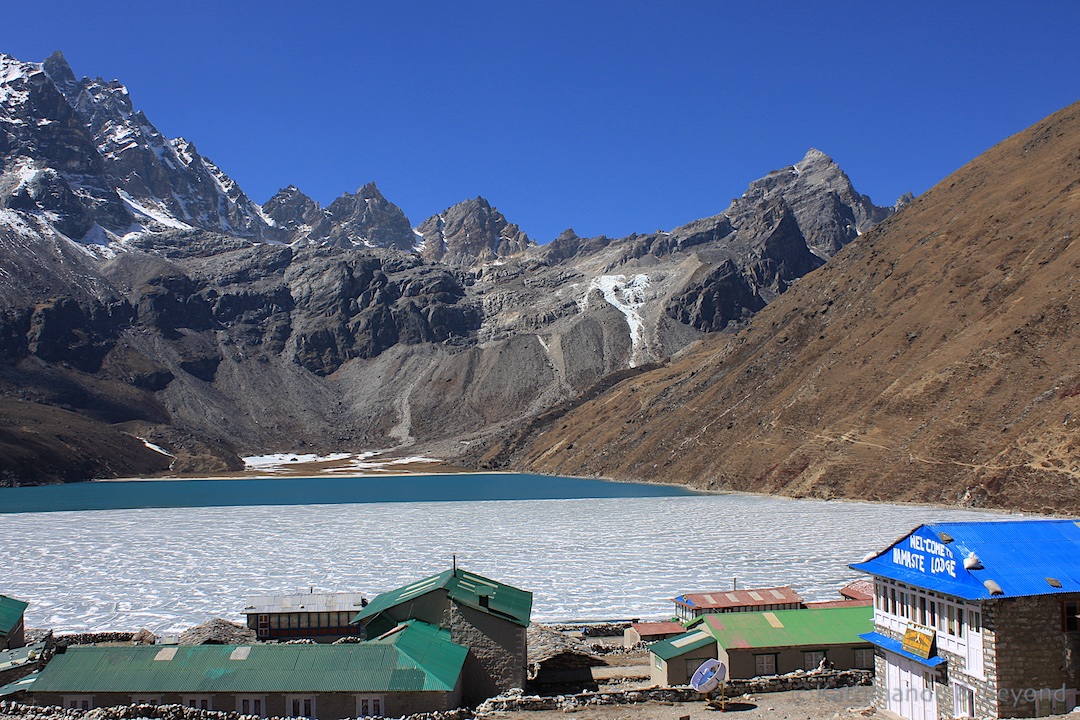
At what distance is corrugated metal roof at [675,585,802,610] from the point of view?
117 feet

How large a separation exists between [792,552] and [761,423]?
70.0m

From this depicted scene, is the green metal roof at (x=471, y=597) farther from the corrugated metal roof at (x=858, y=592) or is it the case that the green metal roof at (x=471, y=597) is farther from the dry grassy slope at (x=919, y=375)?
the dry grassy slope at (x=919, y=375)

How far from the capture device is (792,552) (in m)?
58.4

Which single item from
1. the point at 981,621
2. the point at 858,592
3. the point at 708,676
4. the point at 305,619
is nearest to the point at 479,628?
the point at 708,676

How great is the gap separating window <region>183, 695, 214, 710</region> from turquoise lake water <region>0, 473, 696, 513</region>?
91.1 meters

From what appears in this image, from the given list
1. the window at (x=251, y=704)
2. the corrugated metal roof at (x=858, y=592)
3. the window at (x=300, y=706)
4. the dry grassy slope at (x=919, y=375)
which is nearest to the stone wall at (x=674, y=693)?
the window at (x=300, y=706)

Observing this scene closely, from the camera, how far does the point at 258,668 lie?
1013 inches

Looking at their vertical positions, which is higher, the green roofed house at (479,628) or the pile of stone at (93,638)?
the green roofed house at (479,628)

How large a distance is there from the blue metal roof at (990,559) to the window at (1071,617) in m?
0.33

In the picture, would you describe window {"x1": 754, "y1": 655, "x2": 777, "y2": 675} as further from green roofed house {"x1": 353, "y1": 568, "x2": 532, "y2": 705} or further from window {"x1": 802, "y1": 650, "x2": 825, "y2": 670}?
green roofed house {"x1": 353, "y1": 568, "x2": 532, "y2": 705}

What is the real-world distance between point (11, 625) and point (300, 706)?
14.4 m

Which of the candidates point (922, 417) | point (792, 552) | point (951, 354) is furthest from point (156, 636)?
point (951, 354)

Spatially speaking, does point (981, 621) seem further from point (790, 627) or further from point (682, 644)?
point (682, 644)

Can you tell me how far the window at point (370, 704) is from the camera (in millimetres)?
24781
